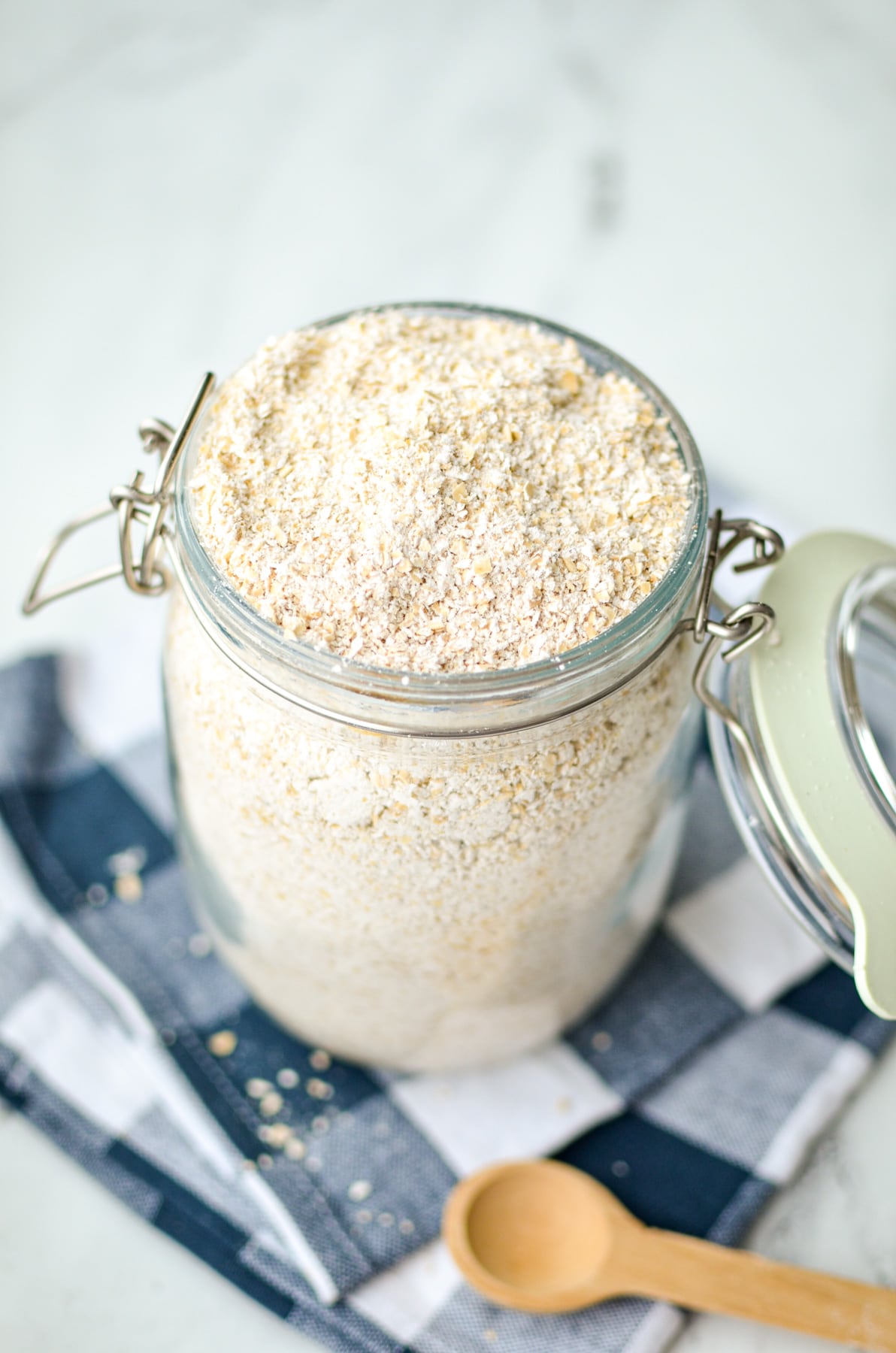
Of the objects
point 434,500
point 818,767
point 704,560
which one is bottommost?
point 818,767

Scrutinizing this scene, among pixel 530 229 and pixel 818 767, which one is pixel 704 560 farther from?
pixel 530 229

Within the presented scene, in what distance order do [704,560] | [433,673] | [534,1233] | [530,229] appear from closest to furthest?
[433,673] → [704,560] → [534,1233] → [530,229]

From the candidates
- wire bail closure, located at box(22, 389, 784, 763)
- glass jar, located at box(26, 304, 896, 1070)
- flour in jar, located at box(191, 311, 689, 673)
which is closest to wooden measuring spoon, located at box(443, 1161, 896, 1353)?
glass jar, located at box(26, 304, 896, 1070)

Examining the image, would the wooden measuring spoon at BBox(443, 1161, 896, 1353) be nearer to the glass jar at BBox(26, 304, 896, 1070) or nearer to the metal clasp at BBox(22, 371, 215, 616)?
the glass jar at BBox(26, 304, 896, 1070)

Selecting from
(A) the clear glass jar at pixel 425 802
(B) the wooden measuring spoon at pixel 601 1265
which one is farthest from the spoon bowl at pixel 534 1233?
(A) the clear glass jar at pixel 425 802

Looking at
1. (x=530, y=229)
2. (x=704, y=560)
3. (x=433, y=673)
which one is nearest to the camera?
(x=433, y=673)

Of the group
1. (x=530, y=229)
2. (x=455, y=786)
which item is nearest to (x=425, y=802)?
(x=455, y=786)

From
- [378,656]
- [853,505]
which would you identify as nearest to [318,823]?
[378,656]
